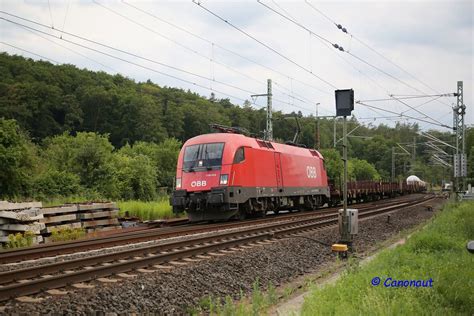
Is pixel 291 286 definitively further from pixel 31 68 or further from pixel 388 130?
pixel 388 130

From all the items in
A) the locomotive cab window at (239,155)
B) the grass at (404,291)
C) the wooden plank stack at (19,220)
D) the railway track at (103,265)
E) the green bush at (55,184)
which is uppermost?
the locomotive cab window at (239,155)

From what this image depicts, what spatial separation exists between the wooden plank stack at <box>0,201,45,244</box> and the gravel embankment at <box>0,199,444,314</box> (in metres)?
6.30

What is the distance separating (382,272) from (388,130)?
13570 cm

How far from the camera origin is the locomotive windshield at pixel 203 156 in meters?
18.9

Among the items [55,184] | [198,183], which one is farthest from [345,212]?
[55,184]

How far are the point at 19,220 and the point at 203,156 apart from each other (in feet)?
25.0

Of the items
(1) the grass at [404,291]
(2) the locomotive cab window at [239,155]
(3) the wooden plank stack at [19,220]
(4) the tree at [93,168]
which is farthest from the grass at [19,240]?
(4) the tree at [93,168]

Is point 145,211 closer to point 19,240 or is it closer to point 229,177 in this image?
point 229,177

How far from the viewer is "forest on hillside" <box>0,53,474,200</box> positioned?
24844mm

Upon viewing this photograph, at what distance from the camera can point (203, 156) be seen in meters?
19.2

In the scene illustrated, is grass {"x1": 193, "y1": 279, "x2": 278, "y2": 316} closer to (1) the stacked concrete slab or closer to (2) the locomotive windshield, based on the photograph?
(1) the stacked concrete slab

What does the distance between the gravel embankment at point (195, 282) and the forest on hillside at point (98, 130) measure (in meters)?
14.8

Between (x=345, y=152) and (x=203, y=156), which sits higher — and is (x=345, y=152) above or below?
below

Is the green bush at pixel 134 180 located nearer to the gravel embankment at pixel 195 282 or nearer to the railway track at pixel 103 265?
the railway track at pixel 103 265
